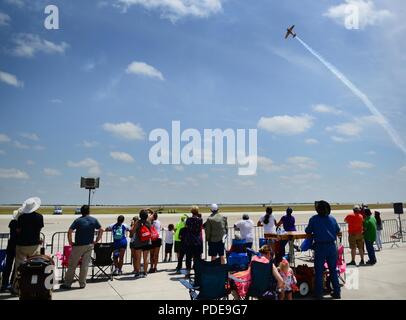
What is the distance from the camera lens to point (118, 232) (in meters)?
9.10

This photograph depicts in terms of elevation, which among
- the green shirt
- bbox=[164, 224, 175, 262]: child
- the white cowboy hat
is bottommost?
bbox=[164, 224, 175, 262]: child

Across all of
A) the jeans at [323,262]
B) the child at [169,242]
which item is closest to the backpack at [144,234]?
the child at [169,242]

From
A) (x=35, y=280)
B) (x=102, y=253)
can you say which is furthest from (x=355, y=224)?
(x=35, y=280)

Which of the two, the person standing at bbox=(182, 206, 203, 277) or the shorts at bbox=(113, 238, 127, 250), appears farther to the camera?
the shorts at bbox=(113, 238, 127, 250)

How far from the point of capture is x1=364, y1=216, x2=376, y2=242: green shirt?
1061 cm

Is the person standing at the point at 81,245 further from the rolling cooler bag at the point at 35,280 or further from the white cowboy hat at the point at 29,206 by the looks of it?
the rolling cooler bag at the point at 35,280

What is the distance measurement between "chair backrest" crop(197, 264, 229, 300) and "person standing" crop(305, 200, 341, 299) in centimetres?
232

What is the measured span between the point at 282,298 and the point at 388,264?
21.2 ft

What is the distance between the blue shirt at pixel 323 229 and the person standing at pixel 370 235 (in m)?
4.83

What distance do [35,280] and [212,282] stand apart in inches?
120

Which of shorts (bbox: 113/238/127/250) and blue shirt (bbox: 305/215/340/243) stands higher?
blue shirt (bbox: 305/215/340/243)

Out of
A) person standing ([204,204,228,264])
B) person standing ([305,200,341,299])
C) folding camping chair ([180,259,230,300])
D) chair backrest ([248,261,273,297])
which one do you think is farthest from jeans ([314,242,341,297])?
person standing ([204,204,228,264])

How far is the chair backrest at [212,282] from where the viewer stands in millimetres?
5246

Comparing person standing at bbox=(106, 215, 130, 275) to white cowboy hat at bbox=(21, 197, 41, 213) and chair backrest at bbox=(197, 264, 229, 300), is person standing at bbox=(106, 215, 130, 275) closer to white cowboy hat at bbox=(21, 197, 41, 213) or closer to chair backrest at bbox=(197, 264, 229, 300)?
white cowboy hat at bbox=(21, 197, 41, 213)
